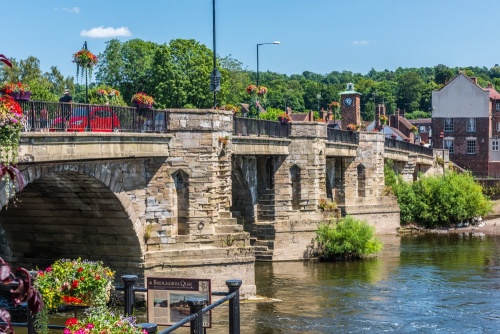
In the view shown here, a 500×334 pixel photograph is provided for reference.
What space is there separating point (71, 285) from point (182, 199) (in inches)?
567

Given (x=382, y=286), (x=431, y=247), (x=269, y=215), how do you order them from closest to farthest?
1. (x=382, y=286)
2. (x=269, y=215)
3. (x=431, y=247)

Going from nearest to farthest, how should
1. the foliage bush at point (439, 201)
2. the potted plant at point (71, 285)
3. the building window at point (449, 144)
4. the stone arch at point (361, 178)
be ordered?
1. the potted plant at point (71, 285)
2. the stone arch at point (361, 178)
3. the foliage bush at point (439, 201)
4. the building window at point (449, 144)

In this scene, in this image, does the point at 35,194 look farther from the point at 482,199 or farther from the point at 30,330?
the point at 482,199

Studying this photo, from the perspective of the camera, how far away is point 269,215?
46531 mm

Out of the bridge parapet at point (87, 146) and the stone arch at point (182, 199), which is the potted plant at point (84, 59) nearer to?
the bridge parapet at point (87, 146)

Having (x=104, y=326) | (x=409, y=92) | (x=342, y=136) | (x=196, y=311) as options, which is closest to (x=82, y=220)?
(x=196, y=311)

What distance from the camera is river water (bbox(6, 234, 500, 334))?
97.3 feet

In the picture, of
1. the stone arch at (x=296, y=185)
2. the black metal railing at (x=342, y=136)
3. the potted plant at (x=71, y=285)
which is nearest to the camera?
the potted plant at (x=71, y=285)

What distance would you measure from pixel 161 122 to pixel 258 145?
1055 centimetres

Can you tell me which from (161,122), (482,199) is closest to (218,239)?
(161,122)

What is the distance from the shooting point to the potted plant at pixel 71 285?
671 inches

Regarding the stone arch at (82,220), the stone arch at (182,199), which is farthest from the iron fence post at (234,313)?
the stone arch at (182,199)

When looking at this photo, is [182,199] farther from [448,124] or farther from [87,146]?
[448,124]

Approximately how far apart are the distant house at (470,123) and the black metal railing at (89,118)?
67.0 metres
